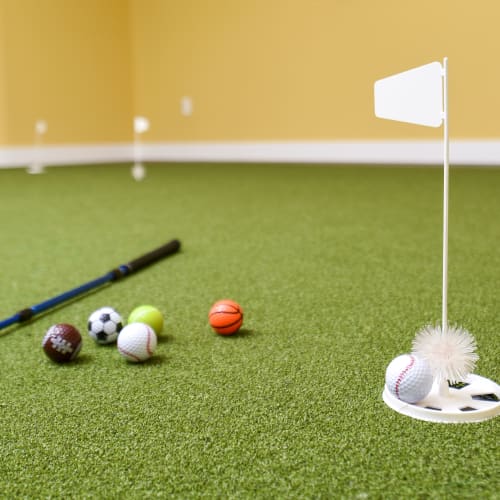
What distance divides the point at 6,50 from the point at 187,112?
2188 mm

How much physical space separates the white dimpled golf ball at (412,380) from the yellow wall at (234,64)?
533 centimetres

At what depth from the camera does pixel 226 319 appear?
1517mm

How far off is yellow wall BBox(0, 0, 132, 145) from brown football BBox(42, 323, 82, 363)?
6377mm

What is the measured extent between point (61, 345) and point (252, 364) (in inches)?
15.9

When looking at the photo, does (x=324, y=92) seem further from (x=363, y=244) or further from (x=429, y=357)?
(x=429, y=357)

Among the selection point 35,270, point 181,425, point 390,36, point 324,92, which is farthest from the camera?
point 324,92

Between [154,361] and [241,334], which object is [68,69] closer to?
[241,334]

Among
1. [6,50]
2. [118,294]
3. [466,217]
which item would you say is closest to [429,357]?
[118,294]

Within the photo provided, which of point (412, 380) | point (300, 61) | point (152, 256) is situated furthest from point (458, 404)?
point (300, 61)

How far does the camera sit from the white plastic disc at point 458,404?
1.05m

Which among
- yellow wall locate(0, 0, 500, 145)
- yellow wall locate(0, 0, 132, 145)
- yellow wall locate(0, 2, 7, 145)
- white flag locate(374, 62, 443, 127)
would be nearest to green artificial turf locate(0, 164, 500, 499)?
white flag locate(374, 62, 443, 127)

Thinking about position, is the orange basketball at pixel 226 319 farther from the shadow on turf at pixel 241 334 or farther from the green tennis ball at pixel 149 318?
the green tennis ball at pixel 149 318

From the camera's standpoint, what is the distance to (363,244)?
2.61 m

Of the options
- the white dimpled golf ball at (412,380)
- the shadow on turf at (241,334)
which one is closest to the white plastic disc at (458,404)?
the white dimpled golf ball at (412,380)
